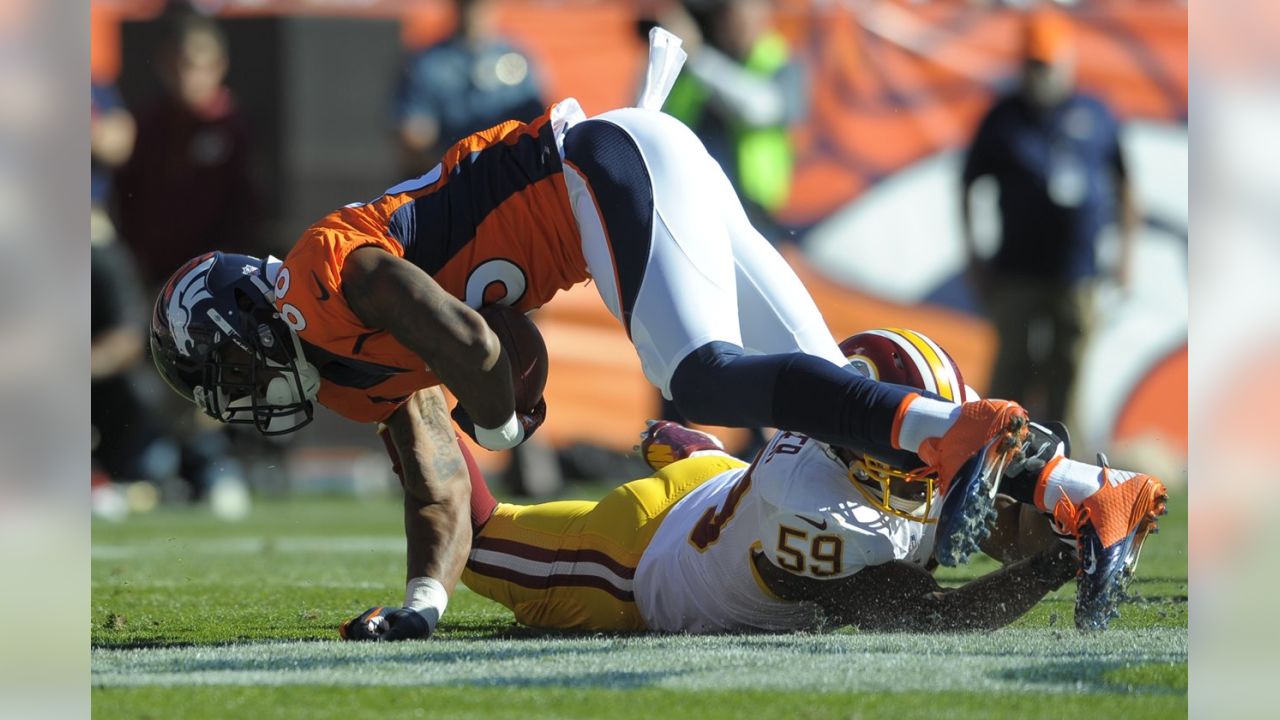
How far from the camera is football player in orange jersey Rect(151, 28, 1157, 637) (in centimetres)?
364

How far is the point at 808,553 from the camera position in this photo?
3.59 meters

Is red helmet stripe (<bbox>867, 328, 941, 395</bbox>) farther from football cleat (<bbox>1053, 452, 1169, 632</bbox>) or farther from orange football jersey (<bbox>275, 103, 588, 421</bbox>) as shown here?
orange football jersey (<bbox>275, 103, 588, 421</bbox>)

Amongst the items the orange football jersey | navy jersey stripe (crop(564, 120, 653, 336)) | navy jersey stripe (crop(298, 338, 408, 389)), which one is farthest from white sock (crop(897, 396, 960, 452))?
navy jersey stripe (crop(298, 338, 408, 389))

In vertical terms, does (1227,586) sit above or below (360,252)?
below

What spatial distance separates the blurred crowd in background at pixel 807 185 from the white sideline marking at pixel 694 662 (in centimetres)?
536

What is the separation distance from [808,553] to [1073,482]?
580 mm

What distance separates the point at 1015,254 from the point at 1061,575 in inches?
228

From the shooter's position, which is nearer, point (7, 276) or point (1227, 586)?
point (7, 276)

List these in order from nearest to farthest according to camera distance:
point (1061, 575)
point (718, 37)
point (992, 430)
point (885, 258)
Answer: point (992, 430), point (1061, 575), point (718, 37), point (885, 258)

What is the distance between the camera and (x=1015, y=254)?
9125mm

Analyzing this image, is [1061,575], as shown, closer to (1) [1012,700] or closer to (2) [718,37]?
(1) [1012,700]

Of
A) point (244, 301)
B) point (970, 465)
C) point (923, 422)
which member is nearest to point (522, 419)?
point (244, 301)

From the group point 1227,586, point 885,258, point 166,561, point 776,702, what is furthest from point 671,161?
point 885,258

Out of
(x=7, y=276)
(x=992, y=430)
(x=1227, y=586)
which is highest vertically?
(x=7, y=276)
